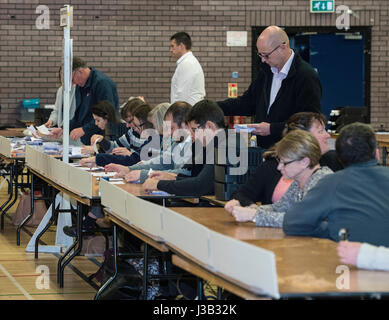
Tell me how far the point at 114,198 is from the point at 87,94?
397 cm

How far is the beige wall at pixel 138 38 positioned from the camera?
12.4 metres

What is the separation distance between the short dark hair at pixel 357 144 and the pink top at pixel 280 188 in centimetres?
94

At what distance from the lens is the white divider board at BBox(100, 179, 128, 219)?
395 centimetres

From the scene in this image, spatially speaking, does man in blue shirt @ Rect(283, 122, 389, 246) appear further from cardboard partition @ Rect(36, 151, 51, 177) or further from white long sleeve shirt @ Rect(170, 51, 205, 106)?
white long sleeve shirt @ Rect(170, 51, 205, 106)

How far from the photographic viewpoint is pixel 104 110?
7297mm

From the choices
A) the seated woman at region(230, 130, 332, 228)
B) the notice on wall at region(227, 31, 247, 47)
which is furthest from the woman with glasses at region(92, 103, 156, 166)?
the notice on wall at region(227, 31, 247, 47)

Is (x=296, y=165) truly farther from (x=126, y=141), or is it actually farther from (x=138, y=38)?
(x=138, y=38)

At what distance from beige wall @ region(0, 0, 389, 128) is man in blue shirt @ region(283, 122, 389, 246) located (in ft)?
31.6

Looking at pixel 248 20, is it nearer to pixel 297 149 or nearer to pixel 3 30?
pixel 3 30

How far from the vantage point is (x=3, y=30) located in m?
12.3

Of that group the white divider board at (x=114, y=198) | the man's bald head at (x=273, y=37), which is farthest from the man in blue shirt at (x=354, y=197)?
the man's bald head at (x=273, y=37)

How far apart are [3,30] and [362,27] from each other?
19.8 feet

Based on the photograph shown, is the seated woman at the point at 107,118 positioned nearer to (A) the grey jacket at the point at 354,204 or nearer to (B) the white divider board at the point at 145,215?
(B) the white divider board at the point at 145,215
